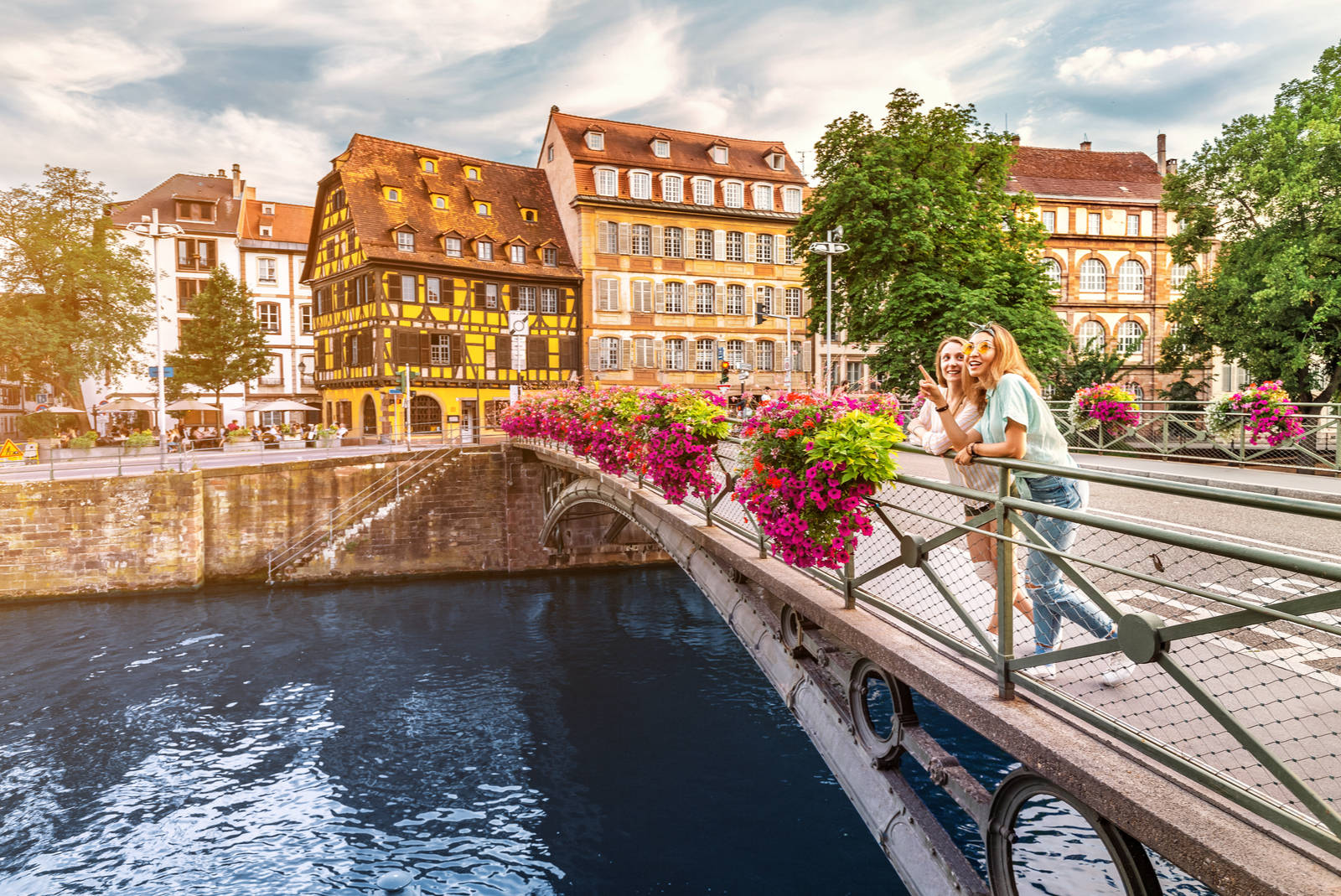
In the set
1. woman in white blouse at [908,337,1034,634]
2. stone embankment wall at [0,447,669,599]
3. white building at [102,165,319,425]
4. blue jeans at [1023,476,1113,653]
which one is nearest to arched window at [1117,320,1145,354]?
stone embankment wall at [0,447,669,599]

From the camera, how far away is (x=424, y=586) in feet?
73.1

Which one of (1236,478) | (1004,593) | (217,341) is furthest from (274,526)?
(1004,593)

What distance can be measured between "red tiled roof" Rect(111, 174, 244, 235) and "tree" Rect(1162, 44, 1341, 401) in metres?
45.7

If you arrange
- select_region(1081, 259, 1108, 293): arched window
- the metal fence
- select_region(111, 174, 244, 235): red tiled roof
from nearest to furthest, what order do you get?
the metal fence < select_region(111, 174, 244, 235): red tiled roof < select_region(1081, 259, 1108, 293): arched window

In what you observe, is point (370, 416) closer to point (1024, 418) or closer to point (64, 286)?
point (64, 286)

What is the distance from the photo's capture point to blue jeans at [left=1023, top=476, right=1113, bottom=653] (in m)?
3.22

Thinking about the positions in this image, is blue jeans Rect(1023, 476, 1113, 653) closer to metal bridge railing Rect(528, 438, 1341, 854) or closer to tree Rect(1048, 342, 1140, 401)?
metal bridge railing Rect(528, 438, 1341, 854)

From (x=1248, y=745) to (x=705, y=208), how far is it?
39273 millimetres

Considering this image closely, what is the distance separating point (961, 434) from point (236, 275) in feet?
159

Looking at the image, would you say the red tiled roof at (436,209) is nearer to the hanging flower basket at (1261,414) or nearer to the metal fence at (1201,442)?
the metal fence at (1201,442)

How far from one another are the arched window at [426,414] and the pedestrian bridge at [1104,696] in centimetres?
3139

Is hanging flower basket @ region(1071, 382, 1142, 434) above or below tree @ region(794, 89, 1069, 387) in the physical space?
below

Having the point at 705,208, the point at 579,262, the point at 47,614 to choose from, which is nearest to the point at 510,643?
the point at 47,614

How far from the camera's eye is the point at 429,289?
34.8 metres
